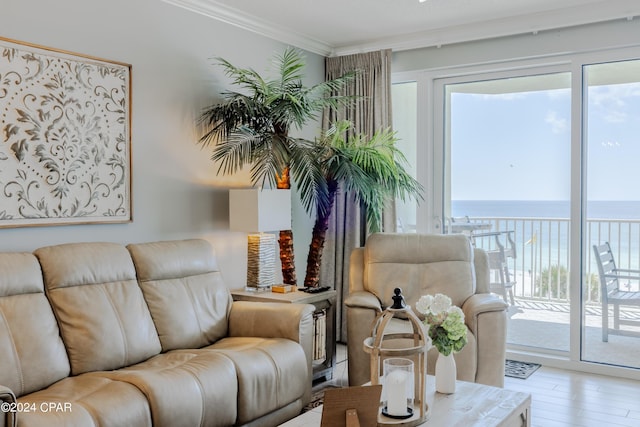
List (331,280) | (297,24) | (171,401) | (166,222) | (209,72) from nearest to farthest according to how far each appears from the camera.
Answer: (171,401) < (166,222) < (209,72) < (297,24) < (331,280)

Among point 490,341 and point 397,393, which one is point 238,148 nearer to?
point 490,341

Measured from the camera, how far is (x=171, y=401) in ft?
7.95

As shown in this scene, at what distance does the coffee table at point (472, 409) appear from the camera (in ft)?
7.32

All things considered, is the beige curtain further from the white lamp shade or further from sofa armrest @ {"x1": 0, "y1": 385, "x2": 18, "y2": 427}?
sofa armrest @ {"x1": 0, "y1": 385, "x2": 18, "y2": 427}

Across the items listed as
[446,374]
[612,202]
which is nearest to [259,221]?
[446,374]

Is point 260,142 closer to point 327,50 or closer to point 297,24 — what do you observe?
point 297,24

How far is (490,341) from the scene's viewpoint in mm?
3502

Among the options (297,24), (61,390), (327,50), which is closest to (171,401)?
(61,390)

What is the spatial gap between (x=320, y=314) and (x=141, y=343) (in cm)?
134

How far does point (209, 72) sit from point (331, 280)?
2.04m

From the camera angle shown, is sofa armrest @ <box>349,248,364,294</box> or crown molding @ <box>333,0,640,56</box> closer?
crown molding @ <box>333,0,640,56</box>

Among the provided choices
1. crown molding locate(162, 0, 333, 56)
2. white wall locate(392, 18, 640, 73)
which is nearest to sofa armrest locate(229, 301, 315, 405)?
crown molding locate(162, 0, 333, 56)

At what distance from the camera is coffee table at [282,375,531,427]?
2.23m

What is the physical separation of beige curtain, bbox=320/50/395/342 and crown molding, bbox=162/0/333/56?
268mm
